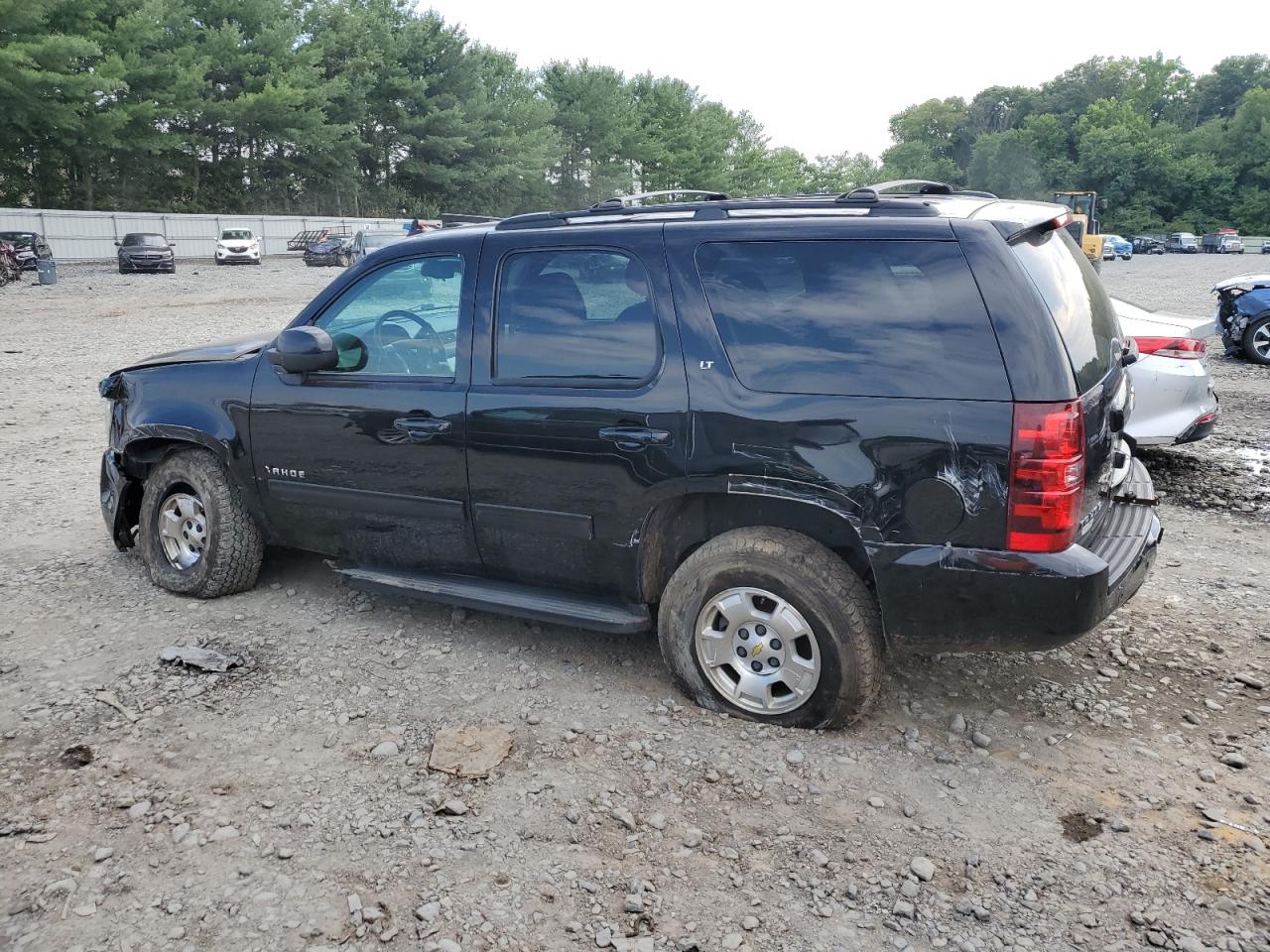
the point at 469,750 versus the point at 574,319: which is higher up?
the point at 574,319

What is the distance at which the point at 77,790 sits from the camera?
3412mm

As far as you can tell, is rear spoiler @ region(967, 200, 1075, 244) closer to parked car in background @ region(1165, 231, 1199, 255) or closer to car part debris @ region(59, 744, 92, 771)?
car part debris @ region(59, 744, 92, 771)

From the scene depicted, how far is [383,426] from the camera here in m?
4.37

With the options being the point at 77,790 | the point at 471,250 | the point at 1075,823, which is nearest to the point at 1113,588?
the point at 1075,823

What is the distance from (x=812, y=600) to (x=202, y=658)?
2.64 m

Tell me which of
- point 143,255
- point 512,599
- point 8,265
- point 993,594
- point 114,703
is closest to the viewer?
point 993,594

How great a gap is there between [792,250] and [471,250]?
143 cm

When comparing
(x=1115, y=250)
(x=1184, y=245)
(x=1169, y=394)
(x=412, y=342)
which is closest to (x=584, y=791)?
(x=412, y=342)

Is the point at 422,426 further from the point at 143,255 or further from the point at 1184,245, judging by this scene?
the point at 1184,245

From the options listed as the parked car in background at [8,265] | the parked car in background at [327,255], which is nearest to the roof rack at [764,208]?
the parked car in background at [8,265]

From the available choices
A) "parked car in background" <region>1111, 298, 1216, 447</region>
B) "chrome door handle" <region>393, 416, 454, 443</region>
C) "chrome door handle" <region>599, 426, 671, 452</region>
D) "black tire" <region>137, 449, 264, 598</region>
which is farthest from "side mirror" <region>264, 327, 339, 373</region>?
"parked car in background" <region>1111, 298, 1216, 447</region>

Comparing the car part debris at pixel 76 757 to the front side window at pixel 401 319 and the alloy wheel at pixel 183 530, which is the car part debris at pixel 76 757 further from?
the front side window at pixel 401 319

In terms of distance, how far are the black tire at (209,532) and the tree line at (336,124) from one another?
1512 inches

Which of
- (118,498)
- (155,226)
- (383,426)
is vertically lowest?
(118,498)
